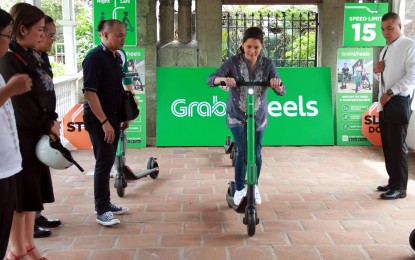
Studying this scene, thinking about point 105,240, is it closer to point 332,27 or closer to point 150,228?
point 150,228

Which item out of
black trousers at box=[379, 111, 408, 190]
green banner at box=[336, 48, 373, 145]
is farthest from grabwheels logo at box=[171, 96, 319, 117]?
black trousers at box=[379, 111, 408, 190]

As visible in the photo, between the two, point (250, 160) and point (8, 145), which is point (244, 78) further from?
point (8, 145)

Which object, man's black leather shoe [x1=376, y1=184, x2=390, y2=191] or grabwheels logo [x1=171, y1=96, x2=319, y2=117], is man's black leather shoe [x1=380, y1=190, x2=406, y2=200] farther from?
grabwheels logo [x1=171, y1=96, x2=319, y2=117]

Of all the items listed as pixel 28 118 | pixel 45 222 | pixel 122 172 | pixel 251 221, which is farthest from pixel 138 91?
pixel 28 118

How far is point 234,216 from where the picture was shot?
3.99 meters

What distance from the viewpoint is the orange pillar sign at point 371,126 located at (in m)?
6.87

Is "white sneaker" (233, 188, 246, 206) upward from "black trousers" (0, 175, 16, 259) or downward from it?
downward

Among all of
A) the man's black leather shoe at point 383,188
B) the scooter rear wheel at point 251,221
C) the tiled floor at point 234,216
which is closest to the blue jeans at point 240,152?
the tiled floor at point 234,216

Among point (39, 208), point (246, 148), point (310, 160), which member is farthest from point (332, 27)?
point (39, 208)

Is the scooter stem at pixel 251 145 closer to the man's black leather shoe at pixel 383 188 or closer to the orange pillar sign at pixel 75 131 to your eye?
the man's black leather shoe at pixel 383 188

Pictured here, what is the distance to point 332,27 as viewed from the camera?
24.7ft

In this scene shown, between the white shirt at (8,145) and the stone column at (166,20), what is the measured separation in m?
5.76

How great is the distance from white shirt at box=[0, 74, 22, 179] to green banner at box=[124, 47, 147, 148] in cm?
445

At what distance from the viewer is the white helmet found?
275 centimetres
